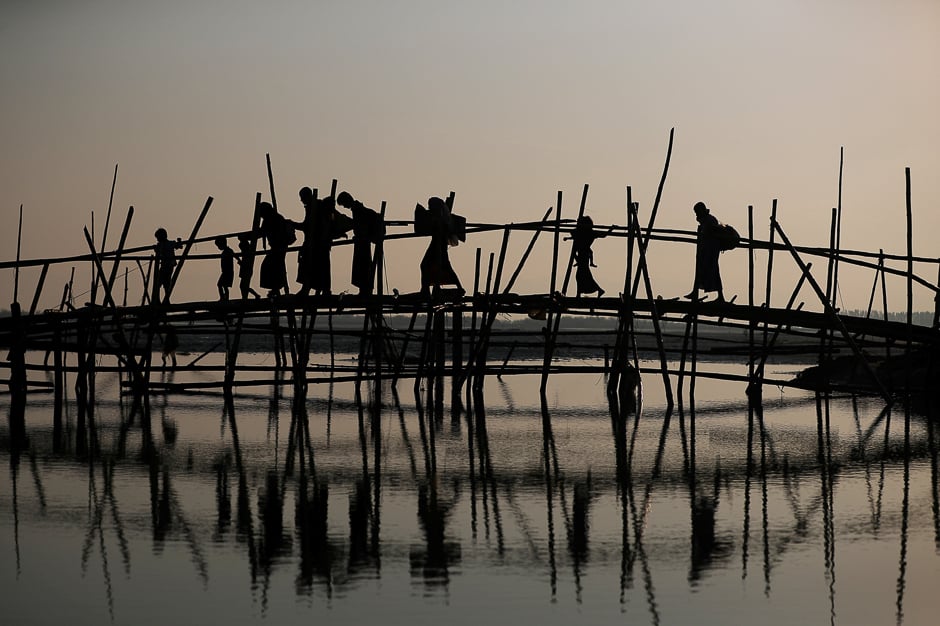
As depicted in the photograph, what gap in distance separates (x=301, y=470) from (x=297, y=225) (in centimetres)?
644

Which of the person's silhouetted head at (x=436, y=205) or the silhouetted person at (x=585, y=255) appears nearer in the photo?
the person's silhouetted head at (x=436, y=205)

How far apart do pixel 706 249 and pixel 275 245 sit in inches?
232

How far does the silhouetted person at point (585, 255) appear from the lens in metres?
19.8

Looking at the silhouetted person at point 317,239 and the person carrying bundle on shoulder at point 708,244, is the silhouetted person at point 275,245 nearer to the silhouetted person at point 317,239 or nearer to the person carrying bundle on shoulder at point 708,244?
the silhouetted person at point 317,239

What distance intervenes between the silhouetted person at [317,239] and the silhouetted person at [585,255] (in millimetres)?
3683

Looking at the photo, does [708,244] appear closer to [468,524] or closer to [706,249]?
[706,249]

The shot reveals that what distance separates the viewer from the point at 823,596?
715cm

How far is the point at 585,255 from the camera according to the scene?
20.0m

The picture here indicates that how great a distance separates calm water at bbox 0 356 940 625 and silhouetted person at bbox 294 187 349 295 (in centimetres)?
227

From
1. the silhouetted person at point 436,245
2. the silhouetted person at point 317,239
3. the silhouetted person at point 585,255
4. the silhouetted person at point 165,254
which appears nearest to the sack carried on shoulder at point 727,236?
the silhouetted person at point 585,255

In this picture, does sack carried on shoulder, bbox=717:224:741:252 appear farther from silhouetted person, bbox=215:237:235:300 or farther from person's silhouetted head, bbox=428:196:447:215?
silhouetted person, bbox=215:237:235:300

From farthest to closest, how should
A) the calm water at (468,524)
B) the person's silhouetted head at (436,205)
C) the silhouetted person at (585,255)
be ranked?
the silhouetted person at (585,255)
the person's silhouetted head at (436,205)
the calm water at (468,524)

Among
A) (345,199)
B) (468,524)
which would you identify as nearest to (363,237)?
(345,199)

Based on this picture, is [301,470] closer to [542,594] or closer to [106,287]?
[542,594]
